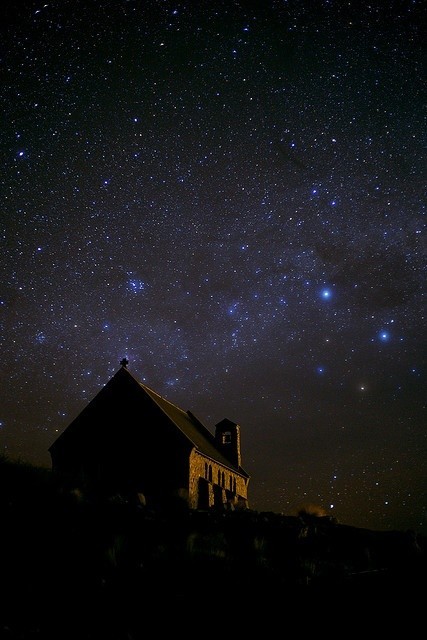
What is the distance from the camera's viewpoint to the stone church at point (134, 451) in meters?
23.8

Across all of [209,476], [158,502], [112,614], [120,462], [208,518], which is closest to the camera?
[112,614]

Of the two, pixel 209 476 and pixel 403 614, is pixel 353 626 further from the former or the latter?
pixel 209 476

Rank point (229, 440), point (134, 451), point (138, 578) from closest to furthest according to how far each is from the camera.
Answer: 1. point (138, 578)
2. point (134, 451)
3. point (229, 440)

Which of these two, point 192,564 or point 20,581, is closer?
point 20,581

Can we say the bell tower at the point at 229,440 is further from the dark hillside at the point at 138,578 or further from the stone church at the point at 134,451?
the dark hillside at the point at 138,578

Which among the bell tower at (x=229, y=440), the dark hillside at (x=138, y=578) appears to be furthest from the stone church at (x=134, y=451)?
the dark hillside at (x=138, y=578)

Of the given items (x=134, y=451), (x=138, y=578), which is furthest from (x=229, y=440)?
(x=138, y=578)

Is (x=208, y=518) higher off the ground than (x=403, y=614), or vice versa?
(x=208, y=518)

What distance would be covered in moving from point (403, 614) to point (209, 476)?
72.0ft

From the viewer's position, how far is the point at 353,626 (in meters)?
6.67

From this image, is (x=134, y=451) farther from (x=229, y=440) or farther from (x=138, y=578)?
(x=138, y=578)

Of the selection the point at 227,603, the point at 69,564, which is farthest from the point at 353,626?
the point at 69,564

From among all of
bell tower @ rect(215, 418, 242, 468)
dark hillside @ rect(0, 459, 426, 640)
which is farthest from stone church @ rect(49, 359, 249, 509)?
dark hillside @ rect(0, 459, 426, 640)

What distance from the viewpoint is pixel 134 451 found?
81.1 feet
